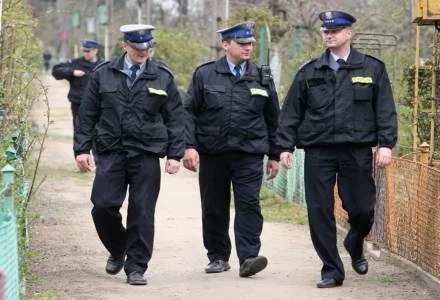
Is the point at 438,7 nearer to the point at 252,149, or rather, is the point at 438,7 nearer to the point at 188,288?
the point at 252,149

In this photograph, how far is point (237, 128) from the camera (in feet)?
30.1

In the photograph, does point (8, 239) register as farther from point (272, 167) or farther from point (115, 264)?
point (272, 167)

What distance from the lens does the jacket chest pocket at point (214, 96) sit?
9.22m

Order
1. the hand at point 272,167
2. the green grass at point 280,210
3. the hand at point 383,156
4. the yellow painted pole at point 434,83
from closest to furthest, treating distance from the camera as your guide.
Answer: the hand at point 383,156, the hand at point 272,167, the yellow painted pole at point 434,83, the green grass at point 280,210

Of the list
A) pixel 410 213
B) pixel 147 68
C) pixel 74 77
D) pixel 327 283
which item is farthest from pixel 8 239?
pixel 74 77

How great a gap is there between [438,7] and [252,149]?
1868 millimetres

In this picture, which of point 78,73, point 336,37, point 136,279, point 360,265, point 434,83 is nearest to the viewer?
point 336,37

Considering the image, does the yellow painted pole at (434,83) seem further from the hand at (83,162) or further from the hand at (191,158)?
the hand at (83,162)

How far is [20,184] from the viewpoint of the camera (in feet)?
27.2

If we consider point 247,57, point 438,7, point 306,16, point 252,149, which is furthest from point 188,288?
point 306,16

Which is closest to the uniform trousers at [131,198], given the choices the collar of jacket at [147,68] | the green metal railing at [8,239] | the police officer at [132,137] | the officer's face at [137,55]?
the police officer at [132,137]

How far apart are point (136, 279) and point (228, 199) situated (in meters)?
1.15

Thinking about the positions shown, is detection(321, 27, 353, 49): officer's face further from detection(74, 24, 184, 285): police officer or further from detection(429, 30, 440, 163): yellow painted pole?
detection(429, 30, 440, 163): yellow painted pole

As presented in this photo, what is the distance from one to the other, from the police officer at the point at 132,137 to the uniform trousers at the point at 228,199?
0.53 meters
